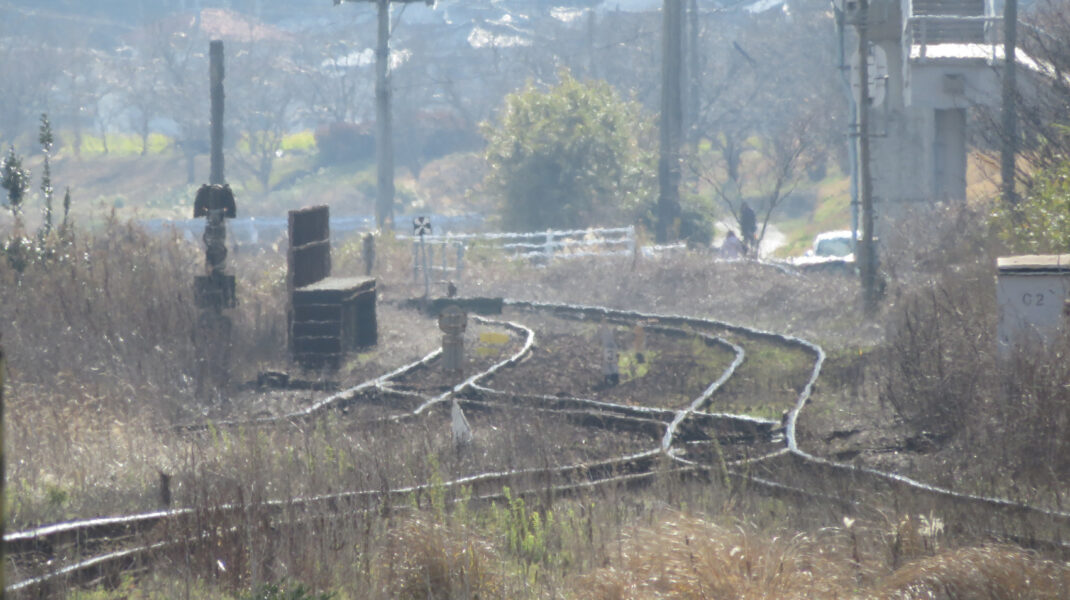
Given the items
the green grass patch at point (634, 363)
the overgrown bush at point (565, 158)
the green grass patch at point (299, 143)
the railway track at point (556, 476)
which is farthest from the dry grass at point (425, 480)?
the green grass patch at point (299, 143)

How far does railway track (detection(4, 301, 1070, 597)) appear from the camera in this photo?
5.83 m

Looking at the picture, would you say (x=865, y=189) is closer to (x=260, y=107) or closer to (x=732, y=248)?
(x=732, y=248)

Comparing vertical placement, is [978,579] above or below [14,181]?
below

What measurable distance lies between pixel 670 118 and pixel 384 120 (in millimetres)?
8882

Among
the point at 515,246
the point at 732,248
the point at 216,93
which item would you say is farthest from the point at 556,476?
the point at 732,248

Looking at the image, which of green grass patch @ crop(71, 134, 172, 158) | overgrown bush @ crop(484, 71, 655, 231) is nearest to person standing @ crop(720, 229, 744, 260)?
overgrown bush @ crop(484, 71, 655, 231)

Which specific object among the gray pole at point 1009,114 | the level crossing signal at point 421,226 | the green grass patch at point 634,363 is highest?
the gray pole at point 1009,114

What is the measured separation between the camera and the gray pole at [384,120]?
33.9 metres

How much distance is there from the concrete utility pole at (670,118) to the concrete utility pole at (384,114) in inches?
311

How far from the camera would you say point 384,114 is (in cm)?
3462

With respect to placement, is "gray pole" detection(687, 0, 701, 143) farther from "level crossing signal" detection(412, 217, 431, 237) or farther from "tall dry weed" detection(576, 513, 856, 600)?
"tall dry weed" detection(576, 513, 856, 600)

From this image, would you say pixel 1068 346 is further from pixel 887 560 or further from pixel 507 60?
pixel 507 60

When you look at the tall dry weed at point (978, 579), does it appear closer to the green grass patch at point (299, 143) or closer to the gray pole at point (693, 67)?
the gray pole at point (693, 67)

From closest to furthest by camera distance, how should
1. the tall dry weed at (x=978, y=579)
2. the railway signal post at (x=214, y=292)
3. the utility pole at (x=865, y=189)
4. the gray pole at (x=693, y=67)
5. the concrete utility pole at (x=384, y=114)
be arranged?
1. the tall dry weed at (x=978, y=579)
2. the railway signal post at (x=214, y=292)
3. the utility pole at (x=865, y=189)
4. the concrete utility pole at (x=384, y=114)
5. the gray pole at (x=693, y=67)
